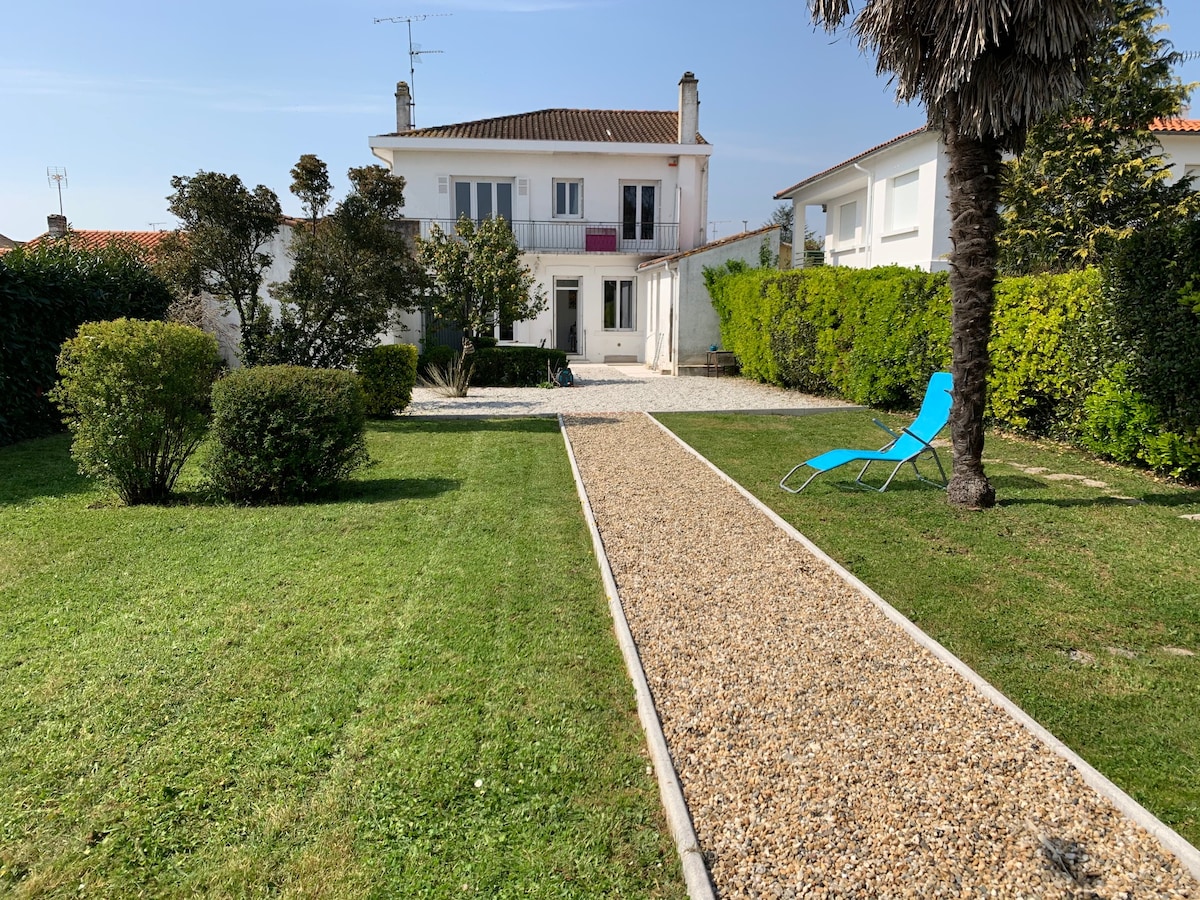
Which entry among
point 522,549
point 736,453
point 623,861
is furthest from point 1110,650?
point 736,453

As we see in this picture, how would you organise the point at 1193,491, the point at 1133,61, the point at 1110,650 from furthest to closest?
the point at 1133,61 < the point at 1193,491 < the point at 1110,650

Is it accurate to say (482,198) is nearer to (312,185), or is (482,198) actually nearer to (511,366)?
(511,366)

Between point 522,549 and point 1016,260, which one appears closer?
point 522,549

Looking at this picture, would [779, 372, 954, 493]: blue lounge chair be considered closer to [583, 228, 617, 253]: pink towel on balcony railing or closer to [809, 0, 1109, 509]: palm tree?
[809, 0, 1109, 509]: palm tree

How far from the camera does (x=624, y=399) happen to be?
18453mm

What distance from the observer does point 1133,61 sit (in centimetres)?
1744

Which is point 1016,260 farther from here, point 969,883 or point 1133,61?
point 969,883

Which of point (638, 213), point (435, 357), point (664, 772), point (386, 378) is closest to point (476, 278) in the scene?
point (435, 357)

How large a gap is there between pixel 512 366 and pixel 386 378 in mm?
7501

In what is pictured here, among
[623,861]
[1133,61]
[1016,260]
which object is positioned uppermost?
[1133,61]

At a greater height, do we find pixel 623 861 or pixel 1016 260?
pixel 1016 260

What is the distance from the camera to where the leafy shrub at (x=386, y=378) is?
1505cm

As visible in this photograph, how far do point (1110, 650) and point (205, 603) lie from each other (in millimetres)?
5508

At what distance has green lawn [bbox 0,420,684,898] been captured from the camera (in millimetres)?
2988
